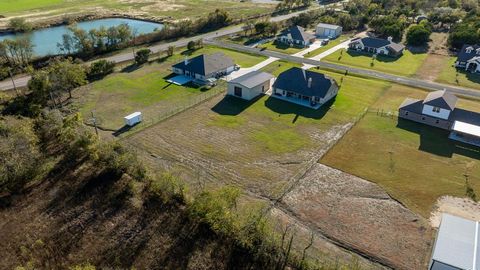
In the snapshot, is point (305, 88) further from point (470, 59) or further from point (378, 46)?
point (470, 59)

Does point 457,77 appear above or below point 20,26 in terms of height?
below

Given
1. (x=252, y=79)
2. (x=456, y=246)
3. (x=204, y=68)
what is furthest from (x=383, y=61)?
(x=456, y=246)

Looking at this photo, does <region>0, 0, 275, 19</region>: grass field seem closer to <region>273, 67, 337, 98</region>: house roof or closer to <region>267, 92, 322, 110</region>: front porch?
<region>273, 67, 337, 98</region>: house roof

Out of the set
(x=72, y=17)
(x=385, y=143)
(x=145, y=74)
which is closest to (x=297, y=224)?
(x=385, y=143)

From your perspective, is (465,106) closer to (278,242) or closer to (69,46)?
(278,242)

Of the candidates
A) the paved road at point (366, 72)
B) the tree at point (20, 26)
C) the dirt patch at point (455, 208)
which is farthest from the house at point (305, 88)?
the tree at point (20, 26)
